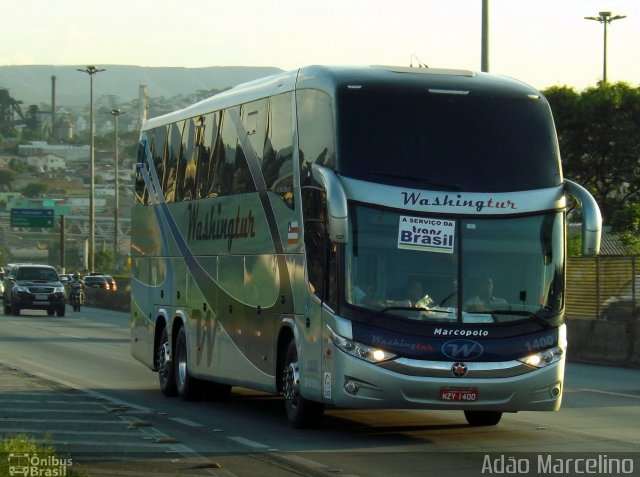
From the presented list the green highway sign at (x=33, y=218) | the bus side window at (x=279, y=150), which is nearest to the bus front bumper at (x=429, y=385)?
the bus side window at (x=279, y=150)

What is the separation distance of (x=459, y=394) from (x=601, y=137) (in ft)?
151

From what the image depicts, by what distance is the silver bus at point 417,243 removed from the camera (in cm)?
1327

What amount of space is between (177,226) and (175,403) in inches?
104

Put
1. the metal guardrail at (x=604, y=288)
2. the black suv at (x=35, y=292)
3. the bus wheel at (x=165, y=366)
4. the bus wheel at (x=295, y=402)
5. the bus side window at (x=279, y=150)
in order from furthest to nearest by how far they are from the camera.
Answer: the black suv at (x=35, y=292) < the metal guardrail at (x=604, y=288) < the bus wheel at (x=165, y=366) < the bus side window at (x=279, y=150) < the bus wheel at (x=295, y=402)

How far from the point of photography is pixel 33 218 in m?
108

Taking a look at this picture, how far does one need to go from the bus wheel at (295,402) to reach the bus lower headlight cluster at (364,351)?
1.26 metres

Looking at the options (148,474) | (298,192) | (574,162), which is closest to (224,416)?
(298,192)

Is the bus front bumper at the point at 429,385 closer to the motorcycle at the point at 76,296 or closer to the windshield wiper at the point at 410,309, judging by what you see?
the windshield wiper at the point at 410,309

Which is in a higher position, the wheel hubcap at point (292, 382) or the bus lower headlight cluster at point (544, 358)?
the bus lower headlight cluster at point (544, 358)

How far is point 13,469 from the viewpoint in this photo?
9984 millimetres

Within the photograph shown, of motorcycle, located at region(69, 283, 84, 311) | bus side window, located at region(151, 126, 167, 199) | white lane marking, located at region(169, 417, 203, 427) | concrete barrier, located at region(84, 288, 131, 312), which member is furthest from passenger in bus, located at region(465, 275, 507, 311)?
motorcycle, located at region(69, 283, 84, 311)

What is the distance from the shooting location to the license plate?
520 inches

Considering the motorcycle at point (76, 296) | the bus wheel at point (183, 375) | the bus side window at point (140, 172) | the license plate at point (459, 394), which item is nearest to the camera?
the license plate at point (459, 394)

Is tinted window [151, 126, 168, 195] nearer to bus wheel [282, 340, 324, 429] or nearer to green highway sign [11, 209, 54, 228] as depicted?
bus wheel [282, 340, 324, 429]
